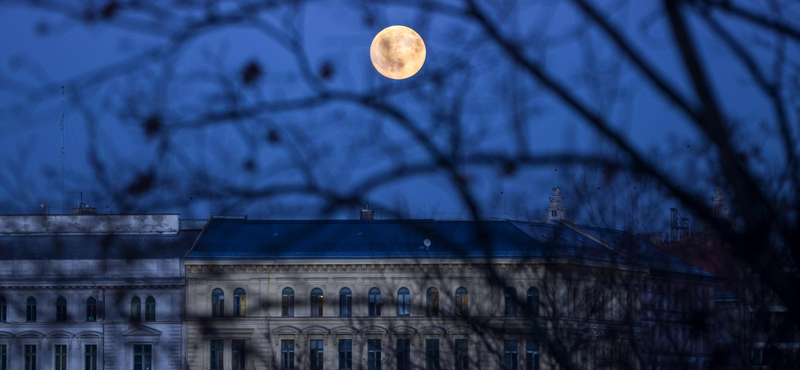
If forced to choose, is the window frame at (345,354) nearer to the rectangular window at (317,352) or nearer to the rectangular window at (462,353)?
the rectangular window at (317,352)

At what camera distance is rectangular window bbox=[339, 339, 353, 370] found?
64812mm

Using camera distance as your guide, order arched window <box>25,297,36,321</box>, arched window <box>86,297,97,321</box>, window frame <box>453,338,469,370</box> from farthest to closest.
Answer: arched window <box>86,297,97,321</box> → arched window <box>25,297,36,321</box> → window frame <box>453,338,469,370</box>

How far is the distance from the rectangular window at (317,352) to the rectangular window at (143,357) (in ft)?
29.8

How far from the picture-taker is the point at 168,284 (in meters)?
66.8

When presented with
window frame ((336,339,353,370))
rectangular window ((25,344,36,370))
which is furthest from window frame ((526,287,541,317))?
rectangular window ((25,344,36,370))

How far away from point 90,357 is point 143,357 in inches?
119

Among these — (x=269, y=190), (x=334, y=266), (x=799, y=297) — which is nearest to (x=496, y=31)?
(x=269, y=190)

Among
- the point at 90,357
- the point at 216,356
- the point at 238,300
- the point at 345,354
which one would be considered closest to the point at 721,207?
the point at 345,354

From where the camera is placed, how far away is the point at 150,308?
221 feet

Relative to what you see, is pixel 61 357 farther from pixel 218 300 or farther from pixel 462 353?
pixel 462 353

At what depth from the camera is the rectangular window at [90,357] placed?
65938 mm

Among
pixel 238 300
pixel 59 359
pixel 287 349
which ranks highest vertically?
pixel 238 300

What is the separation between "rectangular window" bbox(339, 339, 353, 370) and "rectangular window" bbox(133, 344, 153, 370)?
35.2ft

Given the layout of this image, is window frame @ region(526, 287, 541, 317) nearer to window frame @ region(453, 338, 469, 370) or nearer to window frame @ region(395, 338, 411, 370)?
window frame @ region(453, 338, 469, 370)
